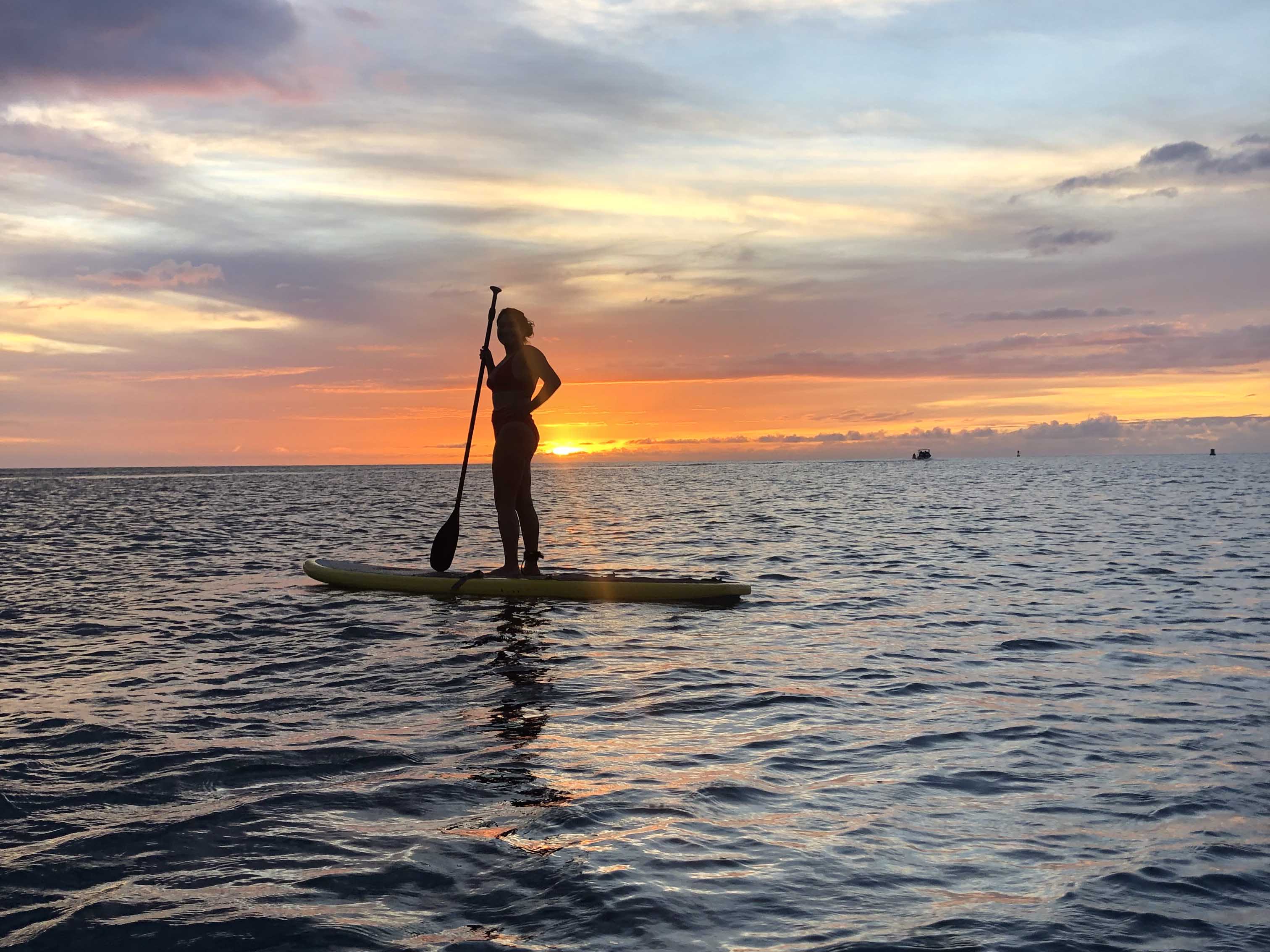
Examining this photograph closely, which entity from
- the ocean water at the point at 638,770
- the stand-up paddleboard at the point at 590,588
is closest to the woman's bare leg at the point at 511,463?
the stand-up paddleboard at the point at 590,588

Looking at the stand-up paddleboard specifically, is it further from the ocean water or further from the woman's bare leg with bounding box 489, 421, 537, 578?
the woman's bare leg with bounding box 489, 421, 537, 578

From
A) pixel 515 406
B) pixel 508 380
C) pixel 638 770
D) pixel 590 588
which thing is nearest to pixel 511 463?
pixel 515 406

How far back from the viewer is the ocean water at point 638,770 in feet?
13.6

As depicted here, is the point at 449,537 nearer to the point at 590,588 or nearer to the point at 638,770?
the point at 590,588

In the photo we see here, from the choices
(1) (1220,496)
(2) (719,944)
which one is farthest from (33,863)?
(1) (1220,496)

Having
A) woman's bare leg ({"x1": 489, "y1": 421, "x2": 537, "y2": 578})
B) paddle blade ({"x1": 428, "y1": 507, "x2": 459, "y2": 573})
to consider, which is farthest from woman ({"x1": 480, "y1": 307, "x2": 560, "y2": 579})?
paddle blade ({"x1": 428, "y1": 507, "x2": 459, "y2": 573})

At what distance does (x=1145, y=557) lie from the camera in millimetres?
20891

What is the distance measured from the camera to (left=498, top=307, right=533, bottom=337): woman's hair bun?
1368 cm

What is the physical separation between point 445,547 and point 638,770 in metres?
9.39

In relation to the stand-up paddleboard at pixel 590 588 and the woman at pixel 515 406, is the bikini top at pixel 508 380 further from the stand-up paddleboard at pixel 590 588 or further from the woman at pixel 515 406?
the stand-up paddleboard at pixel 590 588

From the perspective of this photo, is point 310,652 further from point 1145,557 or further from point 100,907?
point 1145,557

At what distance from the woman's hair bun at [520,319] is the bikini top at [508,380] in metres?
0.44

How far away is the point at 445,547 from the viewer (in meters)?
15.0

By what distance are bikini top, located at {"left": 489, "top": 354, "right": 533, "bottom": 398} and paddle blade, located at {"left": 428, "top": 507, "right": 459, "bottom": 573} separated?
2.25 m
